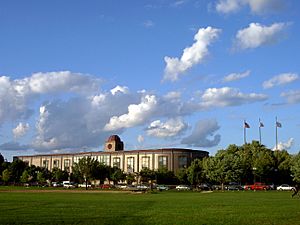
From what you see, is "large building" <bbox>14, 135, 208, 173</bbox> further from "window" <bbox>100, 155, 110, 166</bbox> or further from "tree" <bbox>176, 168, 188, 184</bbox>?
"tree" <bbox>176, 168, 188, 184</bbox>

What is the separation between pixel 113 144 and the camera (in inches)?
7288

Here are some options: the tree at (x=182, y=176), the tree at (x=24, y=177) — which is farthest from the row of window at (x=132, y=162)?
the tree at (x=24, y=177)

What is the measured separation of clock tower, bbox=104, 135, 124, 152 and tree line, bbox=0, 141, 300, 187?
893 inches

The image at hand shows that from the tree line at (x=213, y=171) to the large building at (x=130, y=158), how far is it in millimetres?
8465

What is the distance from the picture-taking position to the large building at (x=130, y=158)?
15712cm

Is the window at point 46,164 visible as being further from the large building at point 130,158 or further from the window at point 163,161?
the window at point 163,161

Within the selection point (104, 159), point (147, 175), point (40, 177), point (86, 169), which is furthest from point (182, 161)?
point (40, 177)

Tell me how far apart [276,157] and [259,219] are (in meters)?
111

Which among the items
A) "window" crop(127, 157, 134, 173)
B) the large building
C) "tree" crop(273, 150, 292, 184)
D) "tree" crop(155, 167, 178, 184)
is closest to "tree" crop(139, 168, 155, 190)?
"tree" crop(155, 167, 178, 184)

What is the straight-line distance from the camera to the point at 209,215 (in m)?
26.6

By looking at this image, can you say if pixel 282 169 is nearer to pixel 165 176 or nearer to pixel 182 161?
pixel 165 176

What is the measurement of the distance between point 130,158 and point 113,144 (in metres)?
19.7

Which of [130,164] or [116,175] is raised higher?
[130,164]

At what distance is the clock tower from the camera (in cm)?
18475
